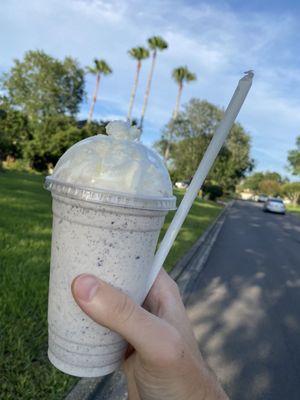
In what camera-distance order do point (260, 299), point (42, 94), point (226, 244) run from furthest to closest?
point (42, 94) < point (226, 244) < point (260, 299)

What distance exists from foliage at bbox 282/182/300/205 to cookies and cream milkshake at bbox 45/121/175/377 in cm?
6045

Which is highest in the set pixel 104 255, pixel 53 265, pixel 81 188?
pixel 81 188

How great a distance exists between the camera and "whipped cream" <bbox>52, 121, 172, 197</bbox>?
1.19 meters

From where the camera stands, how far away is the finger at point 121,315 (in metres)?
1.20

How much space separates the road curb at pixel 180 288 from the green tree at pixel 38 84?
1380 inches

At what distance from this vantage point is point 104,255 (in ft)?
3.99

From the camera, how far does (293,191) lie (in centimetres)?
6131

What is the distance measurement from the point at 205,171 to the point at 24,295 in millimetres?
3076

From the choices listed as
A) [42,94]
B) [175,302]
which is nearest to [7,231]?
[175,302]

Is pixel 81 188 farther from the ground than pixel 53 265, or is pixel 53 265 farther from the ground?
pixel 81 188

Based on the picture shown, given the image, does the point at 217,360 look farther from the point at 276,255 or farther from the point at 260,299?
the point at 276,255

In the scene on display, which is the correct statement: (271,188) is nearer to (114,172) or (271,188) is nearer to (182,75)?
(182,75)

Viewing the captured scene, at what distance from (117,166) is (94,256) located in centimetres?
31

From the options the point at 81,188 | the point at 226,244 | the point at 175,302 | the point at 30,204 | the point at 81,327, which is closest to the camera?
the point at 81,188
